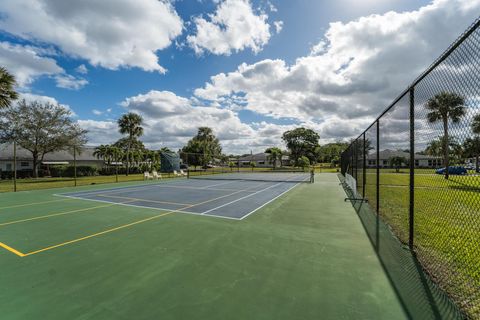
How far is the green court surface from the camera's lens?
8.45 feet

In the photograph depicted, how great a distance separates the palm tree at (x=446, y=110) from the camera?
8.18 ft

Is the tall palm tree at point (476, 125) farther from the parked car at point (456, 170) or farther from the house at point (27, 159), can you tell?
the house at point (27, 159)

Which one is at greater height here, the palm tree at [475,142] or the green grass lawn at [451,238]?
the palm tree at [475,142]

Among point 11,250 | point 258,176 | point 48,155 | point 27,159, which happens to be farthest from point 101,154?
point 11,250

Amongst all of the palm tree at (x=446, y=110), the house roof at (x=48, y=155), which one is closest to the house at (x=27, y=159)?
the house roof at (x=48, y=155)

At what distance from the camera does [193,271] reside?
11.3 feet

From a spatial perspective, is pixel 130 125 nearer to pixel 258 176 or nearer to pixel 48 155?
pixel 48 155

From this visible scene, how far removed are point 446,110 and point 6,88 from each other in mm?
25389

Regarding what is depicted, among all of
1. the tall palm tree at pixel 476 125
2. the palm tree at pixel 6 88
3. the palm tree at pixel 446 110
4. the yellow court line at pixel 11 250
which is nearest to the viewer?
the tall palm tree at pixel 476 125

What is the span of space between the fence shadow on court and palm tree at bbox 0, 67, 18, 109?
24885 mm

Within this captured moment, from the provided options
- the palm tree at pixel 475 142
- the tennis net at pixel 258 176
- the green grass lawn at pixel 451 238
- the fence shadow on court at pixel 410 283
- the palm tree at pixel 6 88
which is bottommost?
the tennis net at pixel 258 176

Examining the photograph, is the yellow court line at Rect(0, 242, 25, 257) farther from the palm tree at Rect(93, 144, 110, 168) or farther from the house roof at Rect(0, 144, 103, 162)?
the palm tree at Rect(93, 144, 110, 168)

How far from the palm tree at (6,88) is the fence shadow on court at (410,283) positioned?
24885 millimetres

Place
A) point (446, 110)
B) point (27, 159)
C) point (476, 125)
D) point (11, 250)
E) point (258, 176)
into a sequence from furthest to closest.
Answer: point (27, 159) < point (258, 176) < point (11, 250) < point (446, 110) < point (476, 125)
